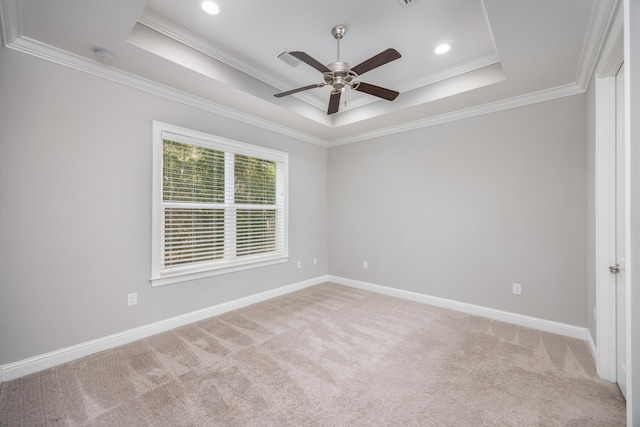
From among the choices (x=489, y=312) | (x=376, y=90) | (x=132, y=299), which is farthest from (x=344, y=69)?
(x=489, y=312)

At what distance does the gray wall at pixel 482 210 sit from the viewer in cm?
288

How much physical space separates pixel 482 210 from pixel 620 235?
4.62 ft

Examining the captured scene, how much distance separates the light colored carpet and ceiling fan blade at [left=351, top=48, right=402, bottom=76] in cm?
245

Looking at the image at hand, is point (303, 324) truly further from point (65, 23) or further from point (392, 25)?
point (65, 23)

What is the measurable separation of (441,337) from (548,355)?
88 centimetres

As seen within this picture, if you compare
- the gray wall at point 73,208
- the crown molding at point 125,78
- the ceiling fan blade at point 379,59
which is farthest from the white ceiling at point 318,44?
the ceiling fan blade at point 379,59

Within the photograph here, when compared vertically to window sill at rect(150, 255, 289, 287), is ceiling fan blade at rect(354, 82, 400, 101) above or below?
above

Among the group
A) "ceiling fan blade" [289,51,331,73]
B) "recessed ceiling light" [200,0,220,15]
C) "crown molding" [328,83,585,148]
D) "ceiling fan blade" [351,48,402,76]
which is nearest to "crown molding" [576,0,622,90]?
"crown molding" [328,83,585,148]

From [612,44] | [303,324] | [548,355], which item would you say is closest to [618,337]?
[548,355]

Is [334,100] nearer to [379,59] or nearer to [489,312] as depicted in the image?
[379,59]

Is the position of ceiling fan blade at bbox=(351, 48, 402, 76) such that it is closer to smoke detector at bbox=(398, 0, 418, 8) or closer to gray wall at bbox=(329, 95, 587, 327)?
smoke detector at bbox=(398, 0, 418, 8)

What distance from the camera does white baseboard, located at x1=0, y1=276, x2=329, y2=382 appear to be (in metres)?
2.11

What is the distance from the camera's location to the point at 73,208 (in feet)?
7.80

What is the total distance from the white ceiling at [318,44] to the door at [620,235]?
511 mm
